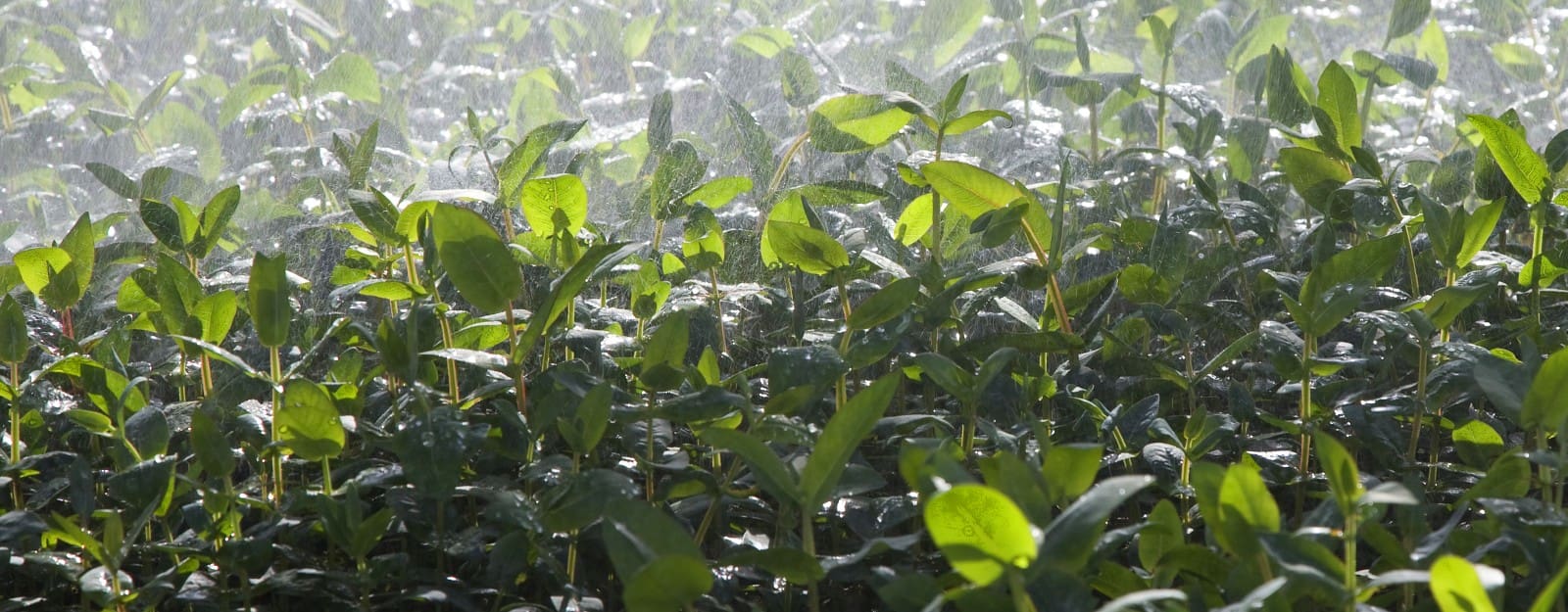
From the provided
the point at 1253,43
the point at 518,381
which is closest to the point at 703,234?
the point at 518,381

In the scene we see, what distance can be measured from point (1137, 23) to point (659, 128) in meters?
1.34

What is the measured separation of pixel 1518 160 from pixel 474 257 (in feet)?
2.42

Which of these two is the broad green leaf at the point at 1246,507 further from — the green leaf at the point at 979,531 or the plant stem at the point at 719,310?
the plant stem at the point at 719,310

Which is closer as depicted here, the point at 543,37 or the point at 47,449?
the point at 47,449

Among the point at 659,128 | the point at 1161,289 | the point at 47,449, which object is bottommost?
the point at 47,449

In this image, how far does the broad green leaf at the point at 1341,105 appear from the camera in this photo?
991 millimetres

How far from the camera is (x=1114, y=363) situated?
0.93 metres

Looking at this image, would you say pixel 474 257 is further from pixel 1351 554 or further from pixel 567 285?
pixel 1351 554

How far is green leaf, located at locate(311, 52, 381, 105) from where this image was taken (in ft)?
5.64

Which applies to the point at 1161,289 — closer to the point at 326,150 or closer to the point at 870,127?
the point at 870,127

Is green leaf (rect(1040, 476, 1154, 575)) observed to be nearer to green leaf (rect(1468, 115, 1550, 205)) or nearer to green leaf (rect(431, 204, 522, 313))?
green leaf (rect(431, 204, 522, 313))

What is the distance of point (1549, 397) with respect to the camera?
660 millimetres

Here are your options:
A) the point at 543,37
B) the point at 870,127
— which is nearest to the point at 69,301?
the point at 870,127

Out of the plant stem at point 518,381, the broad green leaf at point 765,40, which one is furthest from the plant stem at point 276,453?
the broad green leaf at point 765,40
